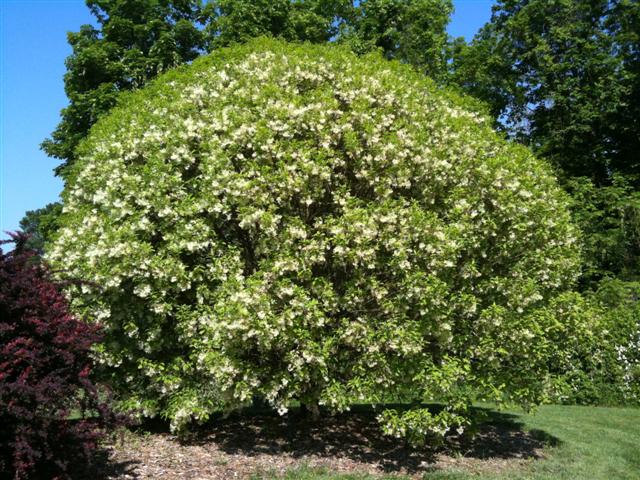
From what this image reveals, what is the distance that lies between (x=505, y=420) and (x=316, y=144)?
692cm

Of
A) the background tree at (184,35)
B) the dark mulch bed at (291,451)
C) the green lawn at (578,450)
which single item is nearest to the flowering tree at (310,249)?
the dark mulch bed at (291,451)

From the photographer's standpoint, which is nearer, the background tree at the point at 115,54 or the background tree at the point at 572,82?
the background tree at the point at 115,54

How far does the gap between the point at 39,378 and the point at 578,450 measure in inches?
295

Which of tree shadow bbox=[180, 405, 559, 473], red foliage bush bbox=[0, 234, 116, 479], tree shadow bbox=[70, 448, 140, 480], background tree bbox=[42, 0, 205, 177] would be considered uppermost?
background tree bbox=[42, 0, 205, 177]

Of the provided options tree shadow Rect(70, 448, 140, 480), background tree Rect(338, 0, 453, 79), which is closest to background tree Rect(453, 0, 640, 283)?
background tree Rect(338, 0, 453, 79)

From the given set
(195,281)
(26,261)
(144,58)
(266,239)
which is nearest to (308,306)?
(266,239)

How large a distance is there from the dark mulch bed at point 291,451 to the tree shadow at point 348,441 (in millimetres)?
13

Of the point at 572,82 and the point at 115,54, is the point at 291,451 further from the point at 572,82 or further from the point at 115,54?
the point at 572,82

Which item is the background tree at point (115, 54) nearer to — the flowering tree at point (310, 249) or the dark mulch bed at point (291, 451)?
the flowering tree at point (310, 249)

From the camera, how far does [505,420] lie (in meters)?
10.9

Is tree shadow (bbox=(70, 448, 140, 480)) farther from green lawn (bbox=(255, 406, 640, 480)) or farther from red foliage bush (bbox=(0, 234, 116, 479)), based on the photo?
green lawn (bbox=(255, 406, 640, 480))

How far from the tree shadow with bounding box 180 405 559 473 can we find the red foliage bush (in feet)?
8.06

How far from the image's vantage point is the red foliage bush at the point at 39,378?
4715 mm

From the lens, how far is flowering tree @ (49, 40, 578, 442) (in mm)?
6629
